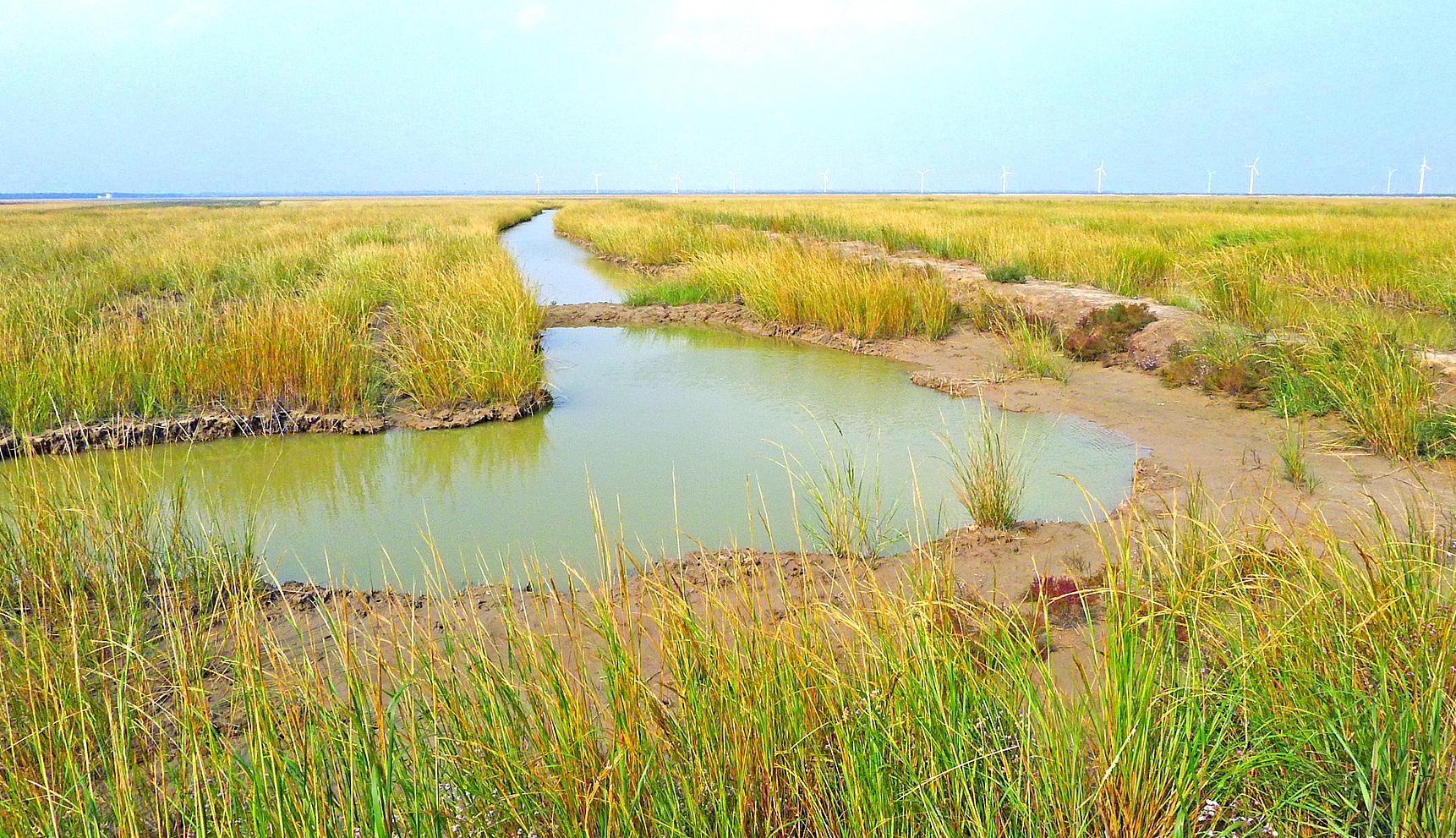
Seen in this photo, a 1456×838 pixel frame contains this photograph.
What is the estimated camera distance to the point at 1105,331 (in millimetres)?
8172

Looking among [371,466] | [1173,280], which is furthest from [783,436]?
[1173,280]

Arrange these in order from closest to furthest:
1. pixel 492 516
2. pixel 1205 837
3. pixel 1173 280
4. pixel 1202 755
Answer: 1. pixel 1205 837
2. pixel 1202 755
3. pixel 492 516
4. pixel 1173 280

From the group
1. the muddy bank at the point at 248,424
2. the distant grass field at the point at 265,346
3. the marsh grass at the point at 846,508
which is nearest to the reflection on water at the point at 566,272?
the distant grass field at the point at 265,346

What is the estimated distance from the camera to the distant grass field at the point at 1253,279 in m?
5.39

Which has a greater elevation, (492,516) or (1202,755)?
(1202,755)

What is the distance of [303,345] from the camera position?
6434 millimetres

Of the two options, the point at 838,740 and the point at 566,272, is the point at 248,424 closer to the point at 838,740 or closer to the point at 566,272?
the point at 838,740

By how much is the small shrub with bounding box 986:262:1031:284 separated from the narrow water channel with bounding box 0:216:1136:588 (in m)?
3.46

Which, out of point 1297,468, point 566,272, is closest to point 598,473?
point 1297,468

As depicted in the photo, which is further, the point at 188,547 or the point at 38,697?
the point at 188,547

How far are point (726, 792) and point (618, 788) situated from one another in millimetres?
241

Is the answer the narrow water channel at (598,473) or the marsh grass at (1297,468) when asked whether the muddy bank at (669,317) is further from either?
the marsh grass at (1297,468)

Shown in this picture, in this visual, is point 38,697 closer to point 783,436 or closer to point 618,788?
point 618,788

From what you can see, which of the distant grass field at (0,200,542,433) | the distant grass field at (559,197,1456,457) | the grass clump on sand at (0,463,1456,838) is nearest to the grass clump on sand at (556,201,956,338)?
the distant grass field at (559,197,1456,457)
